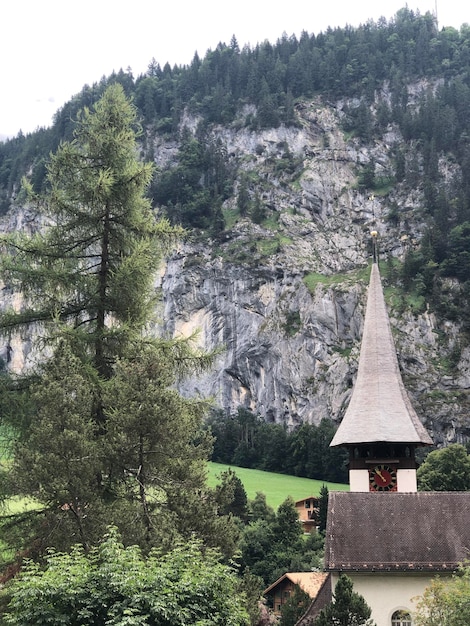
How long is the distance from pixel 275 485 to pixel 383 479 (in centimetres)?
5896

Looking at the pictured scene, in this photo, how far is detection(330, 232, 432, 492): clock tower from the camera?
34312 mm

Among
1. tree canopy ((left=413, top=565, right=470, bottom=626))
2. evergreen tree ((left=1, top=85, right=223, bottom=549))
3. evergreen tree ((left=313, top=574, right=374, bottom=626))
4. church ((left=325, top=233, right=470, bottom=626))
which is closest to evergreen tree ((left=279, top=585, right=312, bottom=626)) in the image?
church ((left=325, top=233, right=470, bottom=626))

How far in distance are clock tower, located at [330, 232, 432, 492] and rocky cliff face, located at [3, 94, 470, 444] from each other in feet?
240

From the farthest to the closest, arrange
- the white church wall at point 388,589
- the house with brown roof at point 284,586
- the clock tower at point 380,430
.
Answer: the house with brown roof at point 284,586
the clock tower at point 380,430
the white church wall at point 388,589

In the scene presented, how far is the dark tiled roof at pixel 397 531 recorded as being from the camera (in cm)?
2773

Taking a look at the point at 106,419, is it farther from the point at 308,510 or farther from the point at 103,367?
the point at 308,510

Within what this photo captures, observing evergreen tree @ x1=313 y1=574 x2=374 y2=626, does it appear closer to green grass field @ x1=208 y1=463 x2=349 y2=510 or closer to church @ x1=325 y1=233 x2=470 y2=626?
church @ x1=325 y1=233 x2=470 y2=626

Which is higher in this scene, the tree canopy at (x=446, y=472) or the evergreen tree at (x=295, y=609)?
the tree canopy at (x=446, y=472)

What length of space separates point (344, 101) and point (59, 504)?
554ft

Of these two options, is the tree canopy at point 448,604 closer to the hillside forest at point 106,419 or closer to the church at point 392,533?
the church at point 392,533

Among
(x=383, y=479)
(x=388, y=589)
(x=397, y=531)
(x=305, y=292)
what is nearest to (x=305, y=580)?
(x=383, y=479)

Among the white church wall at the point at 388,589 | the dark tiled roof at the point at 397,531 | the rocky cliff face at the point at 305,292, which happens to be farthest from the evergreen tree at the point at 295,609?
the rocky cliff face at the point at 305,292

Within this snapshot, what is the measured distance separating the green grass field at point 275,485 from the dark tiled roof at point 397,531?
1940 inches

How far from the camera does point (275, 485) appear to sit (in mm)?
91938
